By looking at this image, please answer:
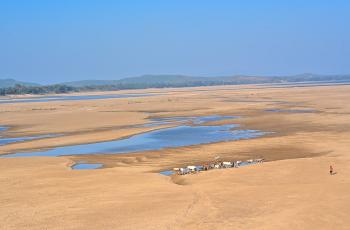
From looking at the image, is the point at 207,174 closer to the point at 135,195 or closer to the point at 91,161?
the point at 135,195

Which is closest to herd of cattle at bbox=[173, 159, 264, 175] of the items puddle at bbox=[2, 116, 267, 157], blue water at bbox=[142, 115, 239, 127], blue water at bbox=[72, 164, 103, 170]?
blue water at bbox=[72, 164, 103, 170]

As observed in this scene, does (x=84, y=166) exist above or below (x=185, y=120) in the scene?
below

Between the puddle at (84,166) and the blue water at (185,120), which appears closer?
the puddle at (84,166)

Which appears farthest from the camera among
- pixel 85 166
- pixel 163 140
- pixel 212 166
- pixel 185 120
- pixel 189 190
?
pixel 185 120

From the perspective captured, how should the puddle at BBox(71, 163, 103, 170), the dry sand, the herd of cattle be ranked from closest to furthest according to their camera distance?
the dry sand < the herd of cattle < the puddle at BBox(71, 163, 103, 170)

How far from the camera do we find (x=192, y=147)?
29109 mm

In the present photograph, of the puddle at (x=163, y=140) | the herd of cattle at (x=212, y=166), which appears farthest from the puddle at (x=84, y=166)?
the herd of cattle at (x=212, y=166)

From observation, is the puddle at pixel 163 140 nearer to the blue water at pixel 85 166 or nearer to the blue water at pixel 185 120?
the blue water at pixel 185 120

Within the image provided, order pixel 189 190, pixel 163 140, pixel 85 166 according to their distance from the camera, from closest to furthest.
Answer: pixel 189 190, pixel 85 166, pixel 163 140

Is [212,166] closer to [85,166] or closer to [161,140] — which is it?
[85,166]

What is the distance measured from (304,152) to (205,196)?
34.7 ft

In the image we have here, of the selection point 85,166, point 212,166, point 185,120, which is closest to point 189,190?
point 212,166

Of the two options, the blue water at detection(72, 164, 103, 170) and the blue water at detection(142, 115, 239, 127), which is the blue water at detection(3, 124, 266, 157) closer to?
the blue water at detection(72, 164, 103, 170)

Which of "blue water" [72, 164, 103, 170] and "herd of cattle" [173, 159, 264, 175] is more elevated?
"herd of cattle" [173, 159, 264, 175]
